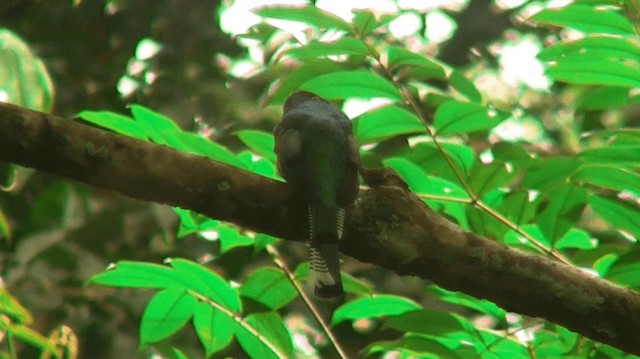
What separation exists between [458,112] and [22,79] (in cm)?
108

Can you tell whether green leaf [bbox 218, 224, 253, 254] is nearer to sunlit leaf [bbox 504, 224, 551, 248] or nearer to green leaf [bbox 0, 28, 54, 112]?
green leaf [bbox 0, 28, 54, 112]

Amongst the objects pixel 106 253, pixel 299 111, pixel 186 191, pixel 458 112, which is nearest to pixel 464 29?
pixel 106 253

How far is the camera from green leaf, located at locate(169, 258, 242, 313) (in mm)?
2160

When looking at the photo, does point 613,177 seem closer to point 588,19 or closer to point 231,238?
point 588,19

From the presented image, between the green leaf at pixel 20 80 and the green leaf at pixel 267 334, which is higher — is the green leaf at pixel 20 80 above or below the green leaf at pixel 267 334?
above

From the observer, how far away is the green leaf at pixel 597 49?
2.06 metres

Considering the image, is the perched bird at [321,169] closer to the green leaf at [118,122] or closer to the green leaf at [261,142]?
the green leaf at [261,142]

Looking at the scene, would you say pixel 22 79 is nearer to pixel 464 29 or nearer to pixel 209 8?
pixel 209 8

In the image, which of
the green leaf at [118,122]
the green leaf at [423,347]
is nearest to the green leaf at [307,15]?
the green leaf at [118,122]

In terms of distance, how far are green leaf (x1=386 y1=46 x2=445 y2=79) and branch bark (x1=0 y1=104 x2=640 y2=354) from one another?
327 mm

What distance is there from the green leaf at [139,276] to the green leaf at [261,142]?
37 centimetres

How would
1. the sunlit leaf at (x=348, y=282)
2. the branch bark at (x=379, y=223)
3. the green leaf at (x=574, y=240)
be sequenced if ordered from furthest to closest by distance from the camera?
the green leaf at (x=574, y=240), the sunlit leaf at (x=348, y=282), the branch bark at (x=379, y=223)

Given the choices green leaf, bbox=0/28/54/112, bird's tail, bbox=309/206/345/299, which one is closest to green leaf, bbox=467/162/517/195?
bird's tail, bbox=309/206/345/299

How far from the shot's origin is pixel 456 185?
2309mm
